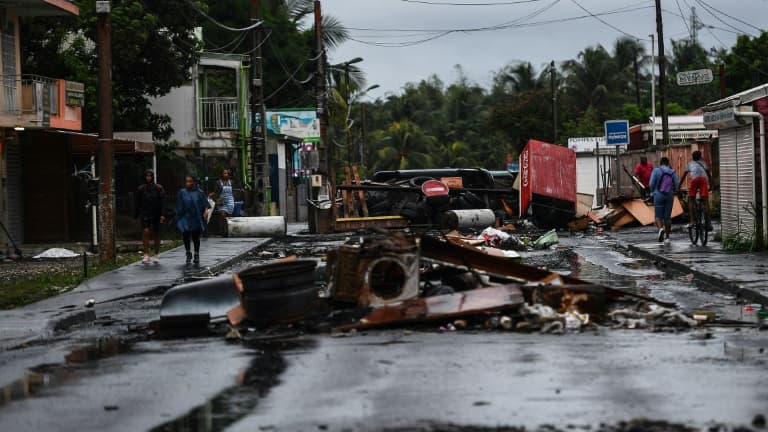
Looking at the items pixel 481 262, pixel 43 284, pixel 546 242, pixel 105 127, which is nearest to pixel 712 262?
pixel 546 242

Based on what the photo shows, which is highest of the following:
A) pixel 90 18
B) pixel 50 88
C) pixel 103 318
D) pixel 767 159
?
pixel 90 18

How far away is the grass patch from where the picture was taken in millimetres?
17953

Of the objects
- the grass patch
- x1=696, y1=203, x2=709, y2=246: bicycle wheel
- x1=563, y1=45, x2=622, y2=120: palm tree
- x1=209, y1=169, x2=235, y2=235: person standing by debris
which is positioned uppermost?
x1=563, y1=45, x2=622, y2=120: palm tree

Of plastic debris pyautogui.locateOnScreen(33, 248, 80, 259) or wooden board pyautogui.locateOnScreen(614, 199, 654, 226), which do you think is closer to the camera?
plastic debris pyautogui.locateOnScreen(33, 248, 80, 259)

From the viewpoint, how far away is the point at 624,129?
35.7 metres

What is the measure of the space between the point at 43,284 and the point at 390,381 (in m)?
13.0

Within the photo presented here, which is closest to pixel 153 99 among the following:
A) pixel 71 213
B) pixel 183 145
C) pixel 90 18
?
pixel 183 145

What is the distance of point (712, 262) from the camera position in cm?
2092

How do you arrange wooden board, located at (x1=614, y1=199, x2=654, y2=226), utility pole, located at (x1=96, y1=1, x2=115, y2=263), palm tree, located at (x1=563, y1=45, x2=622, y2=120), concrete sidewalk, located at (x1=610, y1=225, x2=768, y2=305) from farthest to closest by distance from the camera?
1. palm tree, located at (x1=563, y1=45, x2=622, y2=120)
2. wooden board, located at (x1=614, y1=199, x2=654, y2=226)
3. utility pole, located at (x1=96, y1=1, x2=115, y2=263)
4. concrete sidewalk, located at (x1=610, y1=225, x2=768, y2=305)

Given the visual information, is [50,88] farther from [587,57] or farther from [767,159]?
[587,57]

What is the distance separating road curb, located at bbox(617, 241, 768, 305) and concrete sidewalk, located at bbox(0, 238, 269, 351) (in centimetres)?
798

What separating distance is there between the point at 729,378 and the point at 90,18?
115ft

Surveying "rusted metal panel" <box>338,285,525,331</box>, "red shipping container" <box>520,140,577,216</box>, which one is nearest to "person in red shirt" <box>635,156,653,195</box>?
"red shipping container" <box>520,140,577,216</box>

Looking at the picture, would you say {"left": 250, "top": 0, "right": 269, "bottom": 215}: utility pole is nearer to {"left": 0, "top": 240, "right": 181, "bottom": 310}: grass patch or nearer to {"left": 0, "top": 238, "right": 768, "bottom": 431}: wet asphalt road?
{"left": 0, "top": 240, "right": 181, "bottom": 310}: grass patch
